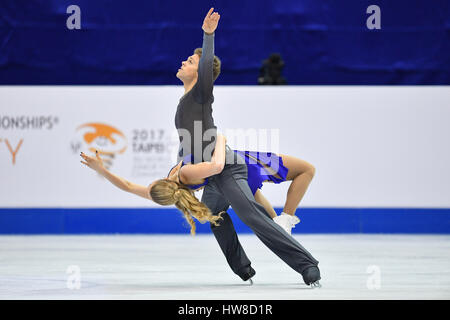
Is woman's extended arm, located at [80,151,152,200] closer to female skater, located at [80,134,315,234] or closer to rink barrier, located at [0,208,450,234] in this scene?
female skater, located at [80,134,315,234]

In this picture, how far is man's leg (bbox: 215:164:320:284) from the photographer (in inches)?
178

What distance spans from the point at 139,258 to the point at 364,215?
3030 millimetres

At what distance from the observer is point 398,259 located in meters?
6.25

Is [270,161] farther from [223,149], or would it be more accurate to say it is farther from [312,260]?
[312,260]

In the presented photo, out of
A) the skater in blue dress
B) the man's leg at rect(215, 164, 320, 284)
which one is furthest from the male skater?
the skater in blue dress

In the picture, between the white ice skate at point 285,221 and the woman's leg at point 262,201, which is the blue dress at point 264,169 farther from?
the white ice skate at point 285,221

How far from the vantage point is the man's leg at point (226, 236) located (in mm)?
4801

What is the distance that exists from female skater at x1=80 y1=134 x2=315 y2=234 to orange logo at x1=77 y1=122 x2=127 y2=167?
3.81 metres
